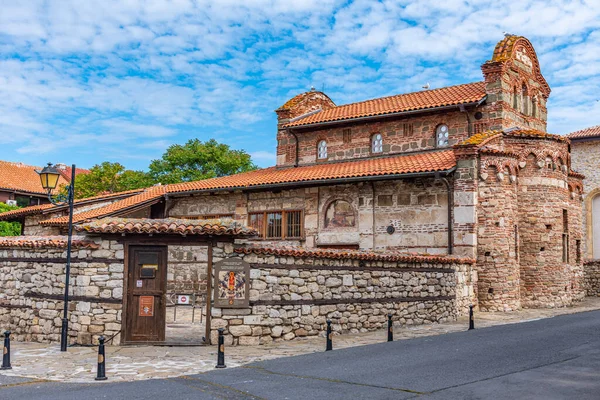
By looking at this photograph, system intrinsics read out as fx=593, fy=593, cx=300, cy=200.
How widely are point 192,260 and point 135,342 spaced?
11.6 m

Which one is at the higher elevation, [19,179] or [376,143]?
[19,179]

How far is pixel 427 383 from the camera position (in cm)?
892

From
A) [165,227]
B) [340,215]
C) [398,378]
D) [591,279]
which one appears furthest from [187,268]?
[591,279]

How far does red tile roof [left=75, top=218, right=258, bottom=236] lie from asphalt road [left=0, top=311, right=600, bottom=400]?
10.8 ft

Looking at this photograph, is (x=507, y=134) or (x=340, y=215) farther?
(x=340, y=215)

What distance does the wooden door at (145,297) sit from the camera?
1347cm

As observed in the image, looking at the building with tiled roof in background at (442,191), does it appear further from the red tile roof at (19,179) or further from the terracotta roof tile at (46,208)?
the red tile roof at (19,179)

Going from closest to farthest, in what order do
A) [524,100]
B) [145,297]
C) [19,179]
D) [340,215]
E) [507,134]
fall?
[145,297], [507,134], [340,215], [524,100], [19,179]

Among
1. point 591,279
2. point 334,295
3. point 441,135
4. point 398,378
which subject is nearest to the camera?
point 398,378

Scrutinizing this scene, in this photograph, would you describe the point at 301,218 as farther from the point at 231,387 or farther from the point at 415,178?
the point at 231,387

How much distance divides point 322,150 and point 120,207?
30.6 feet

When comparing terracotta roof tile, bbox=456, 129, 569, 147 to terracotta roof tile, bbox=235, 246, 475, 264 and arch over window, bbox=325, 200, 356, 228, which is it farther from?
arch over window, bbox=325, 200, 356, 228

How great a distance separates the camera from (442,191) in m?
21.0

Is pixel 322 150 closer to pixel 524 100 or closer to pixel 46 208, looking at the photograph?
pixel 524 100
